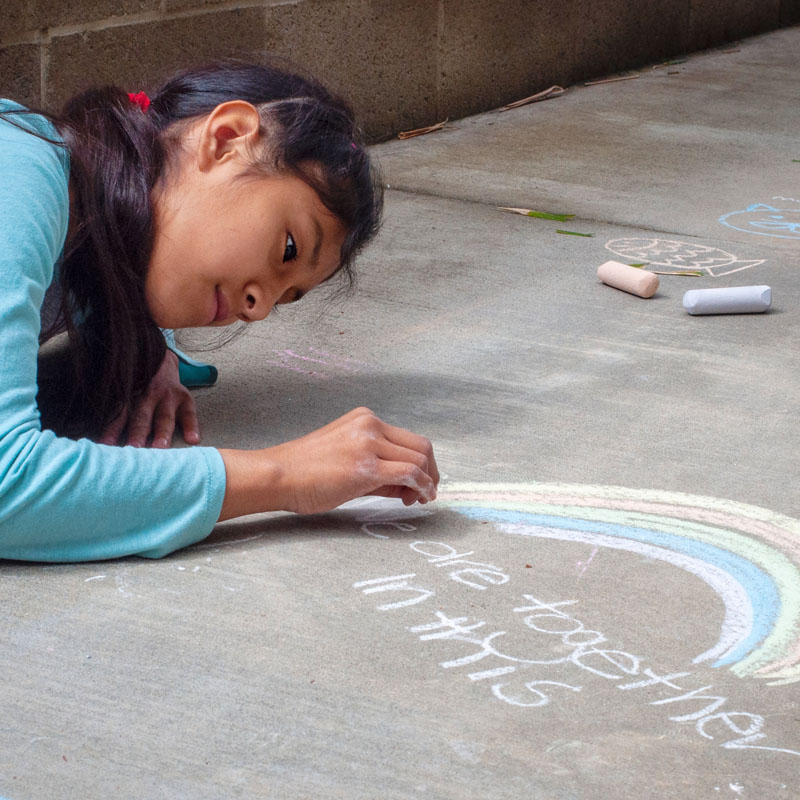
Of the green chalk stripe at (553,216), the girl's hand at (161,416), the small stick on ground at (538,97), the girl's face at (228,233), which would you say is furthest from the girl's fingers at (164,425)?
the small stick on ground at (538,97)

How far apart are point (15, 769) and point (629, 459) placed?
118cm

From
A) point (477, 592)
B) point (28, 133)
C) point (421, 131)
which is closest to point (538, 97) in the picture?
point (421, 131)

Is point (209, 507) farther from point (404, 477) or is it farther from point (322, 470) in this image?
point (404, 477)

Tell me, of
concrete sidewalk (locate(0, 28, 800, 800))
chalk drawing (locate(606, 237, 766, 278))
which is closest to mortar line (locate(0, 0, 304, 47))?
concrete sidewalk (locate(0, 28, 800, 800))

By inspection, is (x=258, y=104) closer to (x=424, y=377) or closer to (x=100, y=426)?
(x=100, y=426)

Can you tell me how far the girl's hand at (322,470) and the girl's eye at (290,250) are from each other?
0.27 metres

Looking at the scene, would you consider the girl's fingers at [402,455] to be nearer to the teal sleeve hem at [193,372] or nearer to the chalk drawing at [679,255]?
the teal sleeve hem at [193,372]

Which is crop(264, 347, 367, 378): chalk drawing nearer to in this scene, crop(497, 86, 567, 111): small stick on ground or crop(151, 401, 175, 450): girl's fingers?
crop(151, 401, 175, 450): girl's fingers

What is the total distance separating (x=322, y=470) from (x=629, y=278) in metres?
1.51

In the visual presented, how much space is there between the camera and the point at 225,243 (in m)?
1.77

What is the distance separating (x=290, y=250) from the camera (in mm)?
1820

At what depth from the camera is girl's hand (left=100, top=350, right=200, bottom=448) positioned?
199 centimetres

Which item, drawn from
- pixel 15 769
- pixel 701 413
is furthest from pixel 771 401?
pixel 15 769

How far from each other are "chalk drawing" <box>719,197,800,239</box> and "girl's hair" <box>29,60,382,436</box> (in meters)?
1.95
